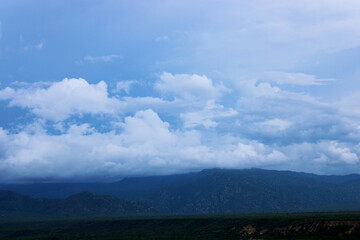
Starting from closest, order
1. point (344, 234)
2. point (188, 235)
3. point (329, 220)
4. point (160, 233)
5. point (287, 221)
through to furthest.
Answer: point (344, 234)
point (329, 220)
point (287, 221)
point (188, 235)
point (160, 233)

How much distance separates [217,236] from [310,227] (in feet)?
137

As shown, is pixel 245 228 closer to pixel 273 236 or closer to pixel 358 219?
pixel 273 236

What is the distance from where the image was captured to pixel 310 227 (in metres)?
152

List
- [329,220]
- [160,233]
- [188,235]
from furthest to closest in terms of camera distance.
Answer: [160,233] < [188,235] < [329,220]

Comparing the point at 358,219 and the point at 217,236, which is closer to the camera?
the point at 358,219

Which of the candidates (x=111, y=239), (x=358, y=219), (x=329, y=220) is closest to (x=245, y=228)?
(x=329, y=220)

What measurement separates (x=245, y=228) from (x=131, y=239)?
54.4 metres

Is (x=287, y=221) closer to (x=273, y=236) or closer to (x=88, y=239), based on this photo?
(x=273, y=236)

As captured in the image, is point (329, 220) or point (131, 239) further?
point (131, 239)

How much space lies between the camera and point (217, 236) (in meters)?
171

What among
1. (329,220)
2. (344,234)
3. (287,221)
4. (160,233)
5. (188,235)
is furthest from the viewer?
(160,233)

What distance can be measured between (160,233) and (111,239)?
2505 centimetres

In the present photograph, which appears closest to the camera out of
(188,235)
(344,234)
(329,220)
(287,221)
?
(344,234)

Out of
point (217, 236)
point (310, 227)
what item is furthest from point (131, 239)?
point (310, 227)
